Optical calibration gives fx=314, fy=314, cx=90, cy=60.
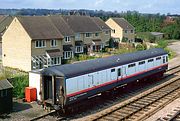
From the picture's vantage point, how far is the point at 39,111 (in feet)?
73.3

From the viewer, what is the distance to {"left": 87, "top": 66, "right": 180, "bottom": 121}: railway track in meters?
20.5

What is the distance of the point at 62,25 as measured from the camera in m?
55.0

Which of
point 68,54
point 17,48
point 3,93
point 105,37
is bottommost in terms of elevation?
point 3,93

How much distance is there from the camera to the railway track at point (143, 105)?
67.4 feet

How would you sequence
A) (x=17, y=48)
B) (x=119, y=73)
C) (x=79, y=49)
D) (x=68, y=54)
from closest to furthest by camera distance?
(x=119, y=73) < (x=17, y=48) < (x=68, y=54) < (x=79, y=49)

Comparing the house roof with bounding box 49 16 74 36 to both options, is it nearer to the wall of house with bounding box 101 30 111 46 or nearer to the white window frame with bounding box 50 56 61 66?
the white window frame with bounding box 50 56 61 66

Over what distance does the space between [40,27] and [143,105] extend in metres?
28.3

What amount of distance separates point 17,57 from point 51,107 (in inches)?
1104

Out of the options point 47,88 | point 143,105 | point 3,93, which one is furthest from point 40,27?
point 143,105

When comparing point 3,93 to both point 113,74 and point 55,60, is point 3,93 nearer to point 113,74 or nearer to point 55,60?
point 113,74

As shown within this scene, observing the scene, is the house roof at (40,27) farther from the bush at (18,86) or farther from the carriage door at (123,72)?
the carriage door at (123,72)

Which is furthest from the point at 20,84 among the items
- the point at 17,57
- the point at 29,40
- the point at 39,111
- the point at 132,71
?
the point at 17,57

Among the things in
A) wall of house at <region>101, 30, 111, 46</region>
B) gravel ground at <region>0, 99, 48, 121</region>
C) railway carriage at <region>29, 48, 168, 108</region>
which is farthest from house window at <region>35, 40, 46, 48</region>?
wall of house at <region>101, 30, 111, 46</region>

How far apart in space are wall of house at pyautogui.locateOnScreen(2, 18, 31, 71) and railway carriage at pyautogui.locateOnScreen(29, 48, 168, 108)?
65.8 ft
